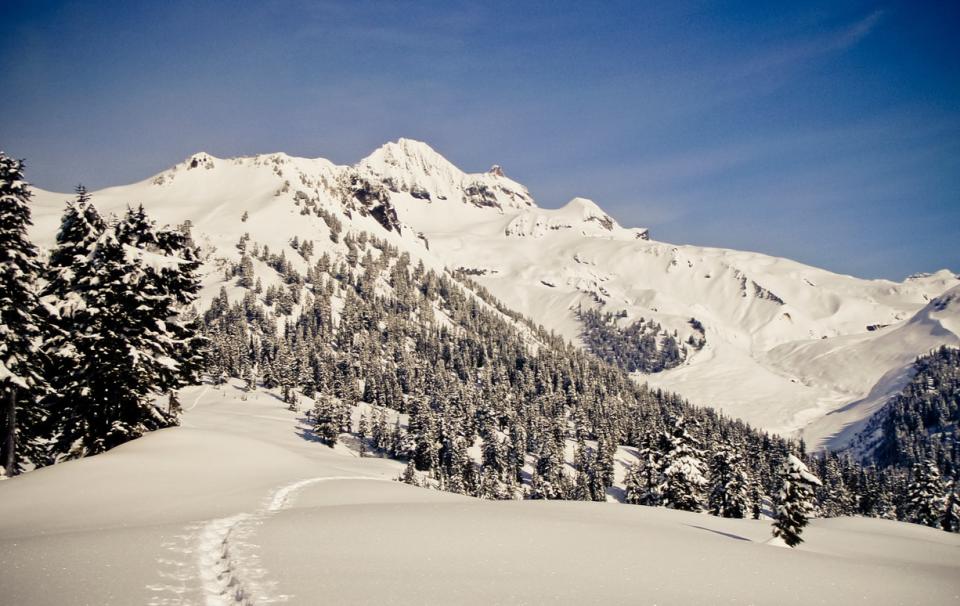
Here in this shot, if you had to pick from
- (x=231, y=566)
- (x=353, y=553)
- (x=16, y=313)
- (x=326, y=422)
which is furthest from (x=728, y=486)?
(x=326, y=422)

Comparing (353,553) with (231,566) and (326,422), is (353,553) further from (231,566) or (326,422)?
(326,422)

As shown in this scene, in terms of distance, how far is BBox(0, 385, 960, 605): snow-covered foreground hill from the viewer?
1034cm

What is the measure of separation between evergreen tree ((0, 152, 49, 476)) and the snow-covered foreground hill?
6.51m

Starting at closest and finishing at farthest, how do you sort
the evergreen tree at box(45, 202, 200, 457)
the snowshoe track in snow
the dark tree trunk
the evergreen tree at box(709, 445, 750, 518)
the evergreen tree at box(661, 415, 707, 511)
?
the snowshoe track in snow, the dark tree trunk, the evergreen tree at box(45, 202, 200, 457), the evergreen tree at box(661, 415, 707, 511), the evergreen tree at box(709, 445, 750, 518)

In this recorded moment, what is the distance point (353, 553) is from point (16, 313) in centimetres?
2411

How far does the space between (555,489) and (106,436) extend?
9156cm

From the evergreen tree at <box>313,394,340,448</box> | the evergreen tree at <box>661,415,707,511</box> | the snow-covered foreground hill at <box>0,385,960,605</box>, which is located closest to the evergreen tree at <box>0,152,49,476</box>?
the snow-covered foreground hill at <box>0,385,960,605</box>

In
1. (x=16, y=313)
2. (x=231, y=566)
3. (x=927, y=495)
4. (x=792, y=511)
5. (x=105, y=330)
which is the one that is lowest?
(x=927, y=495)

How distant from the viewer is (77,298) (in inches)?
1095

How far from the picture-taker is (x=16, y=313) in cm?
2545

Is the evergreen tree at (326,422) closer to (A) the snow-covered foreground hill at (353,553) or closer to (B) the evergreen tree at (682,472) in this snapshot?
(B) the evergreen tree at (682,472)

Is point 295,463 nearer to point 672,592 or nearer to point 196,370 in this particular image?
point 196,370

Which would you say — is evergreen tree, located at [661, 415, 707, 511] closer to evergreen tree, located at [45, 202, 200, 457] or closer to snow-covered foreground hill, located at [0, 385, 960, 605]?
snow-covered foreground hill, located at [0, 385, 960, 605]

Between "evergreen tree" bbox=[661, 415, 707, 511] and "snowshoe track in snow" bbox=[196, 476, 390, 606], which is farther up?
"snowshoe track in snow" bbox=[196, 476, 390, 606]
